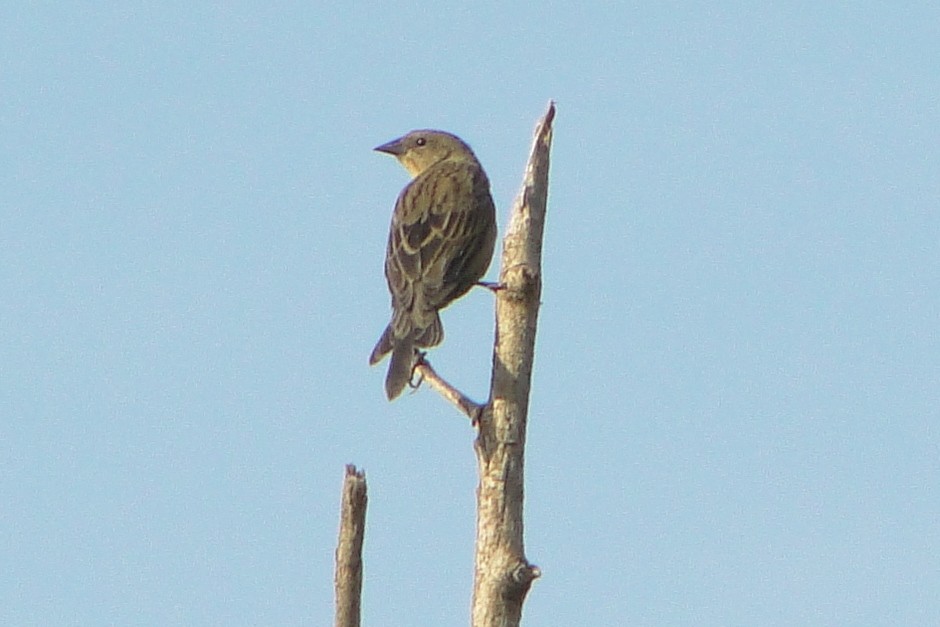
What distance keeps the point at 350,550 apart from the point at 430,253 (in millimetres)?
5186

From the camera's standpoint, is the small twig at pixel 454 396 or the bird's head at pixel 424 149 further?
the bird's head at pixel 424 149

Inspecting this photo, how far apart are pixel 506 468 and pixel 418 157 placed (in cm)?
701

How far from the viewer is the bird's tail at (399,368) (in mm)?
7215

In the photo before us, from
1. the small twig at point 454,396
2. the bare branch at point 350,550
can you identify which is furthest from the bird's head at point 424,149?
the bare branch at point 350,550

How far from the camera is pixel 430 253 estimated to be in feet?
28.7

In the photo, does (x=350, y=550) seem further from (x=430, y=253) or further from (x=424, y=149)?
(x=424, y=149)

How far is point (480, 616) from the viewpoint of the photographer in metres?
4.37

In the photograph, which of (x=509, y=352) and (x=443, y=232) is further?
(x=443, y=232)

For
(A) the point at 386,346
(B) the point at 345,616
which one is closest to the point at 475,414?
(B) the point at 345,616

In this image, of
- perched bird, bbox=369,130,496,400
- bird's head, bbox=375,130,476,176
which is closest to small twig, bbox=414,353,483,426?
perched bird, bbox=369,130,496,400

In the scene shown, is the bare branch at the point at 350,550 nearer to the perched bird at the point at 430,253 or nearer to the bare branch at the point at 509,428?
the bare branch at the point at 509,428

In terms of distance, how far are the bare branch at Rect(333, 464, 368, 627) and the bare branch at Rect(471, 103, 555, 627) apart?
78 centimetres

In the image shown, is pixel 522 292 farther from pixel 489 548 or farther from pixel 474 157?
pixel 474 157

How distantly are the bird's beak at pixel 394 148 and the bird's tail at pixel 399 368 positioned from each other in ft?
13.4
